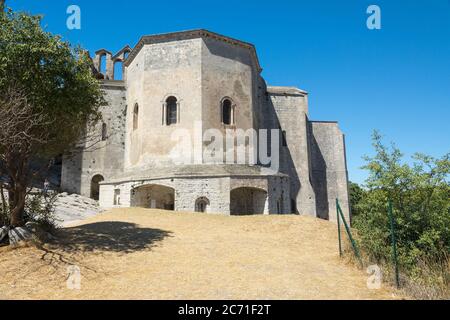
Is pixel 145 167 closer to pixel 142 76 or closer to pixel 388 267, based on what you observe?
pixel 142 76

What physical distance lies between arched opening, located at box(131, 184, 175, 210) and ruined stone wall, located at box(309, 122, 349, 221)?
48.2ft

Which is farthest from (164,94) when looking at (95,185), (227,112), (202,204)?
(95,185)

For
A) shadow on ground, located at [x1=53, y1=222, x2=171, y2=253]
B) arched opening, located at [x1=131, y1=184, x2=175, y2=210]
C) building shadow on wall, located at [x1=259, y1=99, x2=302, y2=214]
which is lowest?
shadow on ground, located at [x1=53, y1=222, x2=171, y2=253]

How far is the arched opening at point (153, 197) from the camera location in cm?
2030

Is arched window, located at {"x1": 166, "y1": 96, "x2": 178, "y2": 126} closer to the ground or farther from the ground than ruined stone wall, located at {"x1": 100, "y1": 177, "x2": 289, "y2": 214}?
farther from the ground

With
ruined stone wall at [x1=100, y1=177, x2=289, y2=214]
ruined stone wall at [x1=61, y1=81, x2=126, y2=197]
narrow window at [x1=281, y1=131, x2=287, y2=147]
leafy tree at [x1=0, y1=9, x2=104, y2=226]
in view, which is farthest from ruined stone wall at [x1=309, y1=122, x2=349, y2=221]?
leafy tree at [x1=0, y1=9, x2=104, y2=226]

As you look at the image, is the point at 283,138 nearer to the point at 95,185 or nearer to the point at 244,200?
the point at 244,200

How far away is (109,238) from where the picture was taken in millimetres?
10688

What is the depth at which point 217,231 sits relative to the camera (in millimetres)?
13188

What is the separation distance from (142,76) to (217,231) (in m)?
13.8

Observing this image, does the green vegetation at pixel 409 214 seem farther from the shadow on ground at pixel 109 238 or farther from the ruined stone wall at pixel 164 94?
the ruined stone wall at pixel 164 94

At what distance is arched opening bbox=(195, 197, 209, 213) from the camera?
18678 millimetres

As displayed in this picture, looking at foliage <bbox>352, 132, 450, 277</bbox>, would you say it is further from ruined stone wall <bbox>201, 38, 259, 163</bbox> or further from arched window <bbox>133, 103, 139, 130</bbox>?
arched window <bbox>133, 103, 139, 130</bbox>

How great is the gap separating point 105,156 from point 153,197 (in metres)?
7.77
